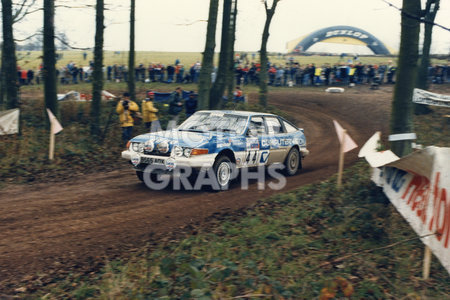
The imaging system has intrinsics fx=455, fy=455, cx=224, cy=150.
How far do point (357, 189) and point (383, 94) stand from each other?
76.7 ft

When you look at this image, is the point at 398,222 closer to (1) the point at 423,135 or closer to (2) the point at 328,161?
(2) the point at 328,161

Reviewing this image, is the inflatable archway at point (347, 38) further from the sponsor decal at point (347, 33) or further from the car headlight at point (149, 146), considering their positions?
the car headlight at point (149, 146)

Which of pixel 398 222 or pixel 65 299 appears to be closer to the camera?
pixel 65 299

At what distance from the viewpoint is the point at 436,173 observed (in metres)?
4.95

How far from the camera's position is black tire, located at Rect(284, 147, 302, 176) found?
38.3ft

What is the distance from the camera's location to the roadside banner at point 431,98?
19.5 metres

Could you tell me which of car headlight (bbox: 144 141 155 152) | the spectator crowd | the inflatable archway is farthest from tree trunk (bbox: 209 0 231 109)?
the inflatable archway

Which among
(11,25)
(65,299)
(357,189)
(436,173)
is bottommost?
(65,299)

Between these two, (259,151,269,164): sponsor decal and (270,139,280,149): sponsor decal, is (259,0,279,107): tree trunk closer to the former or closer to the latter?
(270,139,280,149): sponsor decal

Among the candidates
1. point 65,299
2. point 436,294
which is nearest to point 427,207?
point 436,294

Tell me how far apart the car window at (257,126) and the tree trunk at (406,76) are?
3.20 meters

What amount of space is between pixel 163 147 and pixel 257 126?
104 inches

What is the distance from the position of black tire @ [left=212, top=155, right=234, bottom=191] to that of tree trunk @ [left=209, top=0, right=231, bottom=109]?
751 cm

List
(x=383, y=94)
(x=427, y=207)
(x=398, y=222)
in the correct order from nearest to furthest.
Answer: (x=427, y=207) → (x=398, y=222) → (x=383, y=94)
